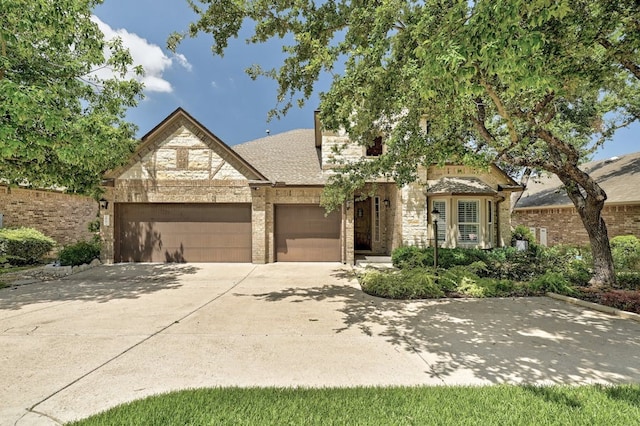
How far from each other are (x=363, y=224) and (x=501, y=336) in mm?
11816

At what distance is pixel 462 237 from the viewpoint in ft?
44.1

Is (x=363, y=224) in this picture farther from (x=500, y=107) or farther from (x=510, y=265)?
(x=500, y=107)

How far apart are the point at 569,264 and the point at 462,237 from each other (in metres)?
3.85

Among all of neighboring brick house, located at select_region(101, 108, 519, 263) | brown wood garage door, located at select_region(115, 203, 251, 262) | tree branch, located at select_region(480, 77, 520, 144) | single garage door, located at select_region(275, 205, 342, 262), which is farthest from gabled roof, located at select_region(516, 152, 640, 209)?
brown wood garage door, located at select_region(115, 203, 251, 262)

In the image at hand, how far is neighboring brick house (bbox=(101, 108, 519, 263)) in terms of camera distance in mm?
13102

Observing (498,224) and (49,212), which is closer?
(498,224)

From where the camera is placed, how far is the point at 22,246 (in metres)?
12.6

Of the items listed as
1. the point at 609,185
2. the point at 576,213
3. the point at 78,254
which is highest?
the point at 609,185

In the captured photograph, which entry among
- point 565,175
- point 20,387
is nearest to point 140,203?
point 20,387

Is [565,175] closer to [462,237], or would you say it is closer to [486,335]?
[462,237]

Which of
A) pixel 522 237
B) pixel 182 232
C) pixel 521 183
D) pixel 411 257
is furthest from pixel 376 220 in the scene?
pixel 521 183

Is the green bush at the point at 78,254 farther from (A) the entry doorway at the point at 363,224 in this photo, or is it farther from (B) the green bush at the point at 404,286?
(A) the entry doorway at the point at 363,224

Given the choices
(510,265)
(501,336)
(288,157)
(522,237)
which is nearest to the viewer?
(501,336)

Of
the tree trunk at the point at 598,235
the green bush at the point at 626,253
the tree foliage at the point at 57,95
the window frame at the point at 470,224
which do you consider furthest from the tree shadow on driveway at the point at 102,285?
the green bush at the point at 626,253
